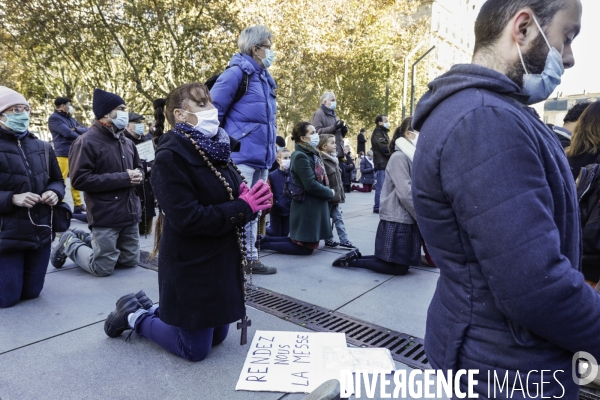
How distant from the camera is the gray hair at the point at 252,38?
4.53 metres

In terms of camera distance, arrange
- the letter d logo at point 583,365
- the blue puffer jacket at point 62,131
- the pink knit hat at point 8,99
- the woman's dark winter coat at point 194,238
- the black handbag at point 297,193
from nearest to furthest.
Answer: the letter d logo at point 583,365
the woman's dark winter coat at point 194,238
the pink knit hat at point 8,99
the black handbag at point 297,193
the blue puffer jacket at point 62,131

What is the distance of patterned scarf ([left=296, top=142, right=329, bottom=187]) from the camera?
5.46 m

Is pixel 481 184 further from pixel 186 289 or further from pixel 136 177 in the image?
pixel 136 177

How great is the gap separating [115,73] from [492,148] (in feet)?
54.0

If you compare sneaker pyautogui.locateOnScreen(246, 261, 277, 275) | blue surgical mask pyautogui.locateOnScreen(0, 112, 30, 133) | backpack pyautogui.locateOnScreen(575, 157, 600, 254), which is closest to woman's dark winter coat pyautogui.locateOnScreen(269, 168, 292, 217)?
sneaker pyautogui.locateOnScreen(246, 261, 277, 275)

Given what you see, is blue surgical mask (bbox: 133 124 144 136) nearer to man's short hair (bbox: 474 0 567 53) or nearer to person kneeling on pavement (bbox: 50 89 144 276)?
person kneeling on pavement (bbox: 50 89 144 276)

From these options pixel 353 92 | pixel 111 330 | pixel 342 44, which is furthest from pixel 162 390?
pixel 353 92

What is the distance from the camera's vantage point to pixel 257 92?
4.54 m

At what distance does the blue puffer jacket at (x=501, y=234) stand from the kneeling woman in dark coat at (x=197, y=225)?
1520 millimetres

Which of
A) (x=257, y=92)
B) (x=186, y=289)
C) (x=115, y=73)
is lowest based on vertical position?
(x=186, y=289)

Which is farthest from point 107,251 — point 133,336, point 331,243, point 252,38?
point 331,243

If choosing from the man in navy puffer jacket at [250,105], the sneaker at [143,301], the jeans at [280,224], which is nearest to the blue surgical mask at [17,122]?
the man in navy puffer jacket at [250,105]

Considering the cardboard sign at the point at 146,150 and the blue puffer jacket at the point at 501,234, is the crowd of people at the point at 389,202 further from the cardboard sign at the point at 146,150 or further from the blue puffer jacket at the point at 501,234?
the cardboard sign at the point at 146,150

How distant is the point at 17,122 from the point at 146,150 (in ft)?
7.99
